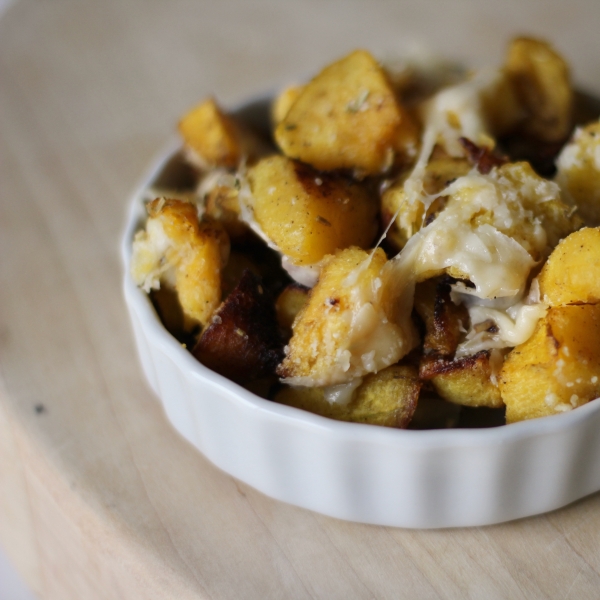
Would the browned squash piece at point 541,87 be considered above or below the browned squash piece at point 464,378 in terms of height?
above

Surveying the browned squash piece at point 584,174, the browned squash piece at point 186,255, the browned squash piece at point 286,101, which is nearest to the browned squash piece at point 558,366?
the browned squash piece at point 584,174

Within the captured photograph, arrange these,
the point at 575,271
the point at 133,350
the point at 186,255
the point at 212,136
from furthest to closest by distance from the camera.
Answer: the point at 133,350 → the point at 212,136 → the point at 186,255 → the point at 575,271

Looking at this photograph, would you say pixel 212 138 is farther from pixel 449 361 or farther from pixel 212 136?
pixel 449 361

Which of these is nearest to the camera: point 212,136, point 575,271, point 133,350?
point 575,271

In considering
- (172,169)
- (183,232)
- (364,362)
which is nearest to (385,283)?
(364,362)

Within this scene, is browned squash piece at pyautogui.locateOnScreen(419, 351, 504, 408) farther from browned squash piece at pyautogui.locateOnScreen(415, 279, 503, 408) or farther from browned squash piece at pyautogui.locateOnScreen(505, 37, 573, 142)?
browned squash piece at pyautogui.locateOnScreen(505, 37, 573, 142)

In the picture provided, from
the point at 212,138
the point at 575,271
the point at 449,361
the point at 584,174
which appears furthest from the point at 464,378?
the point at 212,138

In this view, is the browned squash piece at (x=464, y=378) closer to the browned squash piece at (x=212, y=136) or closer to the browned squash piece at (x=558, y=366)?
the browned squash piece at (x=558, y=366)
